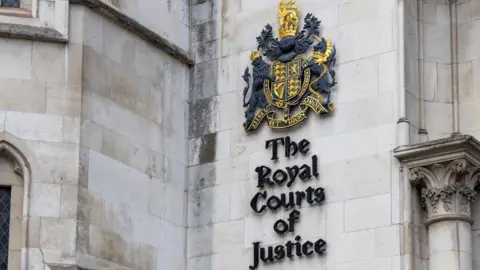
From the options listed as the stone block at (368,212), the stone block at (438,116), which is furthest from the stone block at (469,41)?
the stone block at (368,212)

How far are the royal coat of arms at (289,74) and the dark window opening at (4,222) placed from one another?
4.32 m

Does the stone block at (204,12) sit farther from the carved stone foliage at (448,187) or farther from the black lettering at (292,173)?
the carved stone foliage at (448,187)

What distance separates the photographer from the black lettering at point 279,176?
21.7 metres

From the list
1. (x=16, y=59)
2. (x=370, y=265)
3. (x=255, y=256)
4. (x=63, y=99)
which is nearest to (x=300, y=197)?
(x=255, y=256)

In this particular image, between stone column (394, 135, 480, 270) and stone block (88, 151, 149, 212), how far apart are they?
173 inches

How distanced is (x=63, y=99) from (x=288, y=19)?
419cm

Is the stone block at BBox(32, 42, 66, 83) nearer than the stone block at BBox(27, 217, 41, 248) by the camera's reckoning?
No

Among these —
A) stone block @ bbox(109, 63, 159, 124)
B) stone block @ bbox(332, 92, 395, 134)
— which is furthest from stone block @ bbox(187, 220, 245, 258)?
stone block @ bbox(332, 92, 395, 134)

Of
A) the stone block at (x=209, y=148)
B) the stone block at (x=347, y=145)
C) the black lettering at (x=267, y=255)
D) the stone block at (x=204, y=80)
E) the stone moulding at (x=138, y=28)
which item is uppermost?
the stone moulding at (x=138, y=28)

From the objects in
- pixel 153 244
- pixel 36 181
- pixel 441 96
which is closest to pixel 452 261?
pixel 441 96

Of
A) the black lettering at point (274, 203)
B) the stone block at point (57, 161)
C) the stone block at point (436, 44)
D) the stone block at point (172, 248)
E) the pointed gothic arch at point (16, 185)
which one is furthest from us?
the stone block at point (172, 248)

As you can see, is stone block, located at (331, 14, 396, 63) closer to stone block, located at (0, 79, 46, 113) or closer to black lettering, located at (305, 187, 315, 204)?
black lettering, located at (305, 187, 315, 204)

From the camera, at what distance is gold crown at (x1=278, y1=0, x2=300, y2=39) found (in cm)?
2228

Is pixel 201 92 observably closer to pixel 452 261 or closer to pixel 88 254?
pixel 88 254
